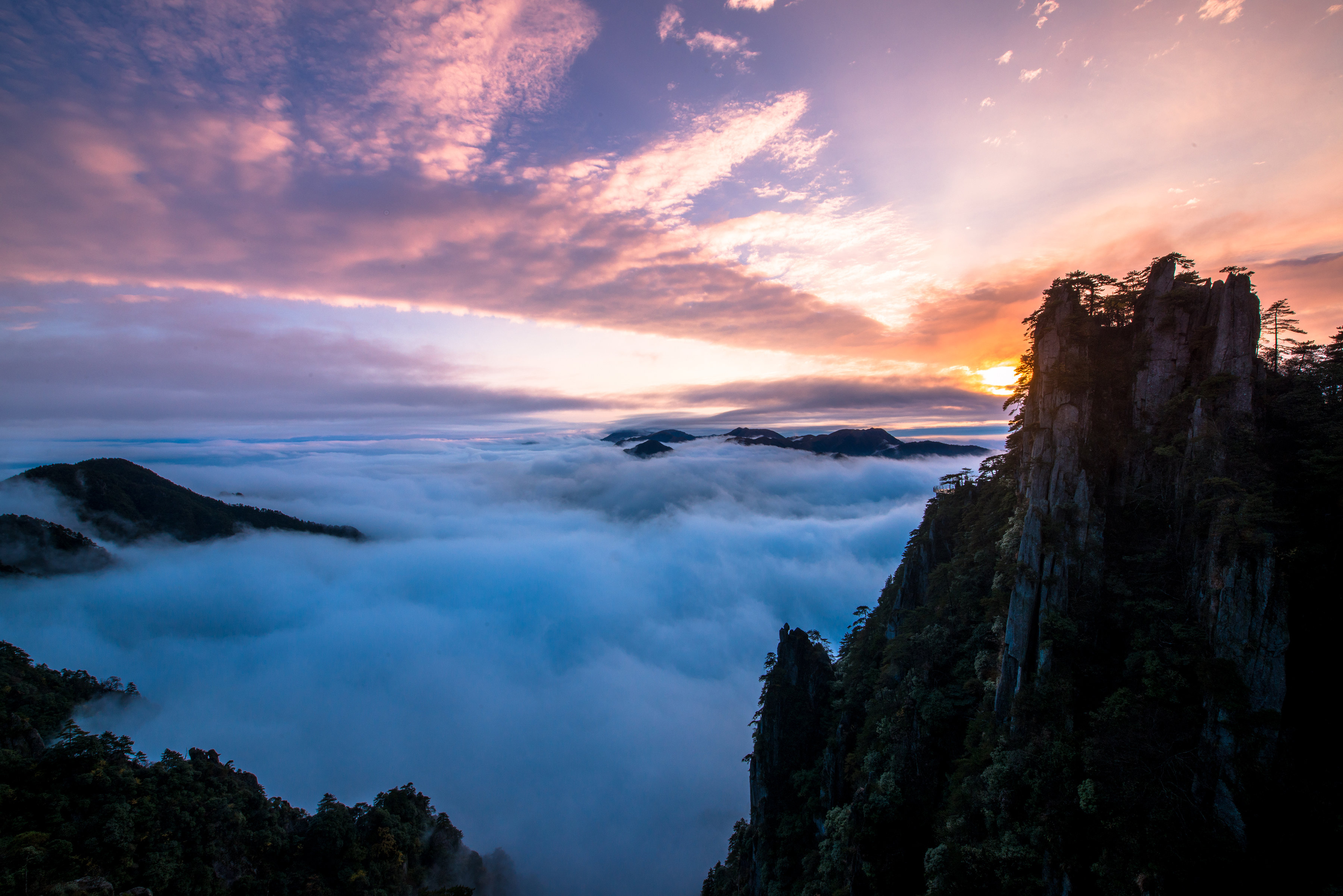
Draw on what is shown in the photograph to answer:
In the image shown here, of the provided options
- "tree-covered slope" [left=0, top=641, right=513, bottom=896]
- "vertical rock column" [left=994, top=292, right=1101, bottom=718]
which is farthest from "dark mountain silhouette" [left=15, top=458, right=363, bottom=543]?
"vertical rock column" [left=994, top=292, right=1101, bottom=718]

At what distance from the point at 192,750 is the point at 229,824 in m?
11.5

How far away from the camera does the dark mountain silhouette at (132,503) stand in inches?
5979

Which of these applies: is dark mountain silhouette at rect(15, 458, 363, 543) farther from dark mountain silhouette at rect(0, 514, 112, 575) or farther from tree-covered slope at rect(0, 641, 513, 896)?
tree-covered slope at rect(0, 641, 513, 896)

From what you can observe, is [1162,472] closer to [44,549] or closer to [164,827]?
[164,827]

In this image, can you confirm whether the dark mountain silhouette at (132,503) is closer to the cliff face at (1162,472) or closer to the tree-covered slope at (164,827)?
the tree-covered slope at (164,827)

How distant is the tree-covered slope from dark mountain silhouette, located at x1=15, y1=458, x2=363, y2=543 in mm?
147306

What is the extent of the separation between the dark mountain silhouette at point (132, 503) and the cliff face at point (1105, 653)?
703ft

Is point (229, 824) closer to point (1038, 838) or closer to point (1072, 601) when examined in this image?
point (1038, 838)

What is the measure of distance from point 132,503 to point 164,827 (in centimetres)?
18774

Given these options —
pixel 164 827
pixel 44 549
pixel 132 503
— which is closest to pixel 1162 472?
pixel 164 827

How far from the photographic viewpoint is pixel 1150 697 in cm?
1970

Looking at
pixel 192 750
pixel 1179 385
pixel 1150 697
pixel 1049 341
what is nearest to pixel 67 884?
pixel 192 750

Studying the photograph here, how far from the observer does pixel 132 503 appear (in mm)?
156000

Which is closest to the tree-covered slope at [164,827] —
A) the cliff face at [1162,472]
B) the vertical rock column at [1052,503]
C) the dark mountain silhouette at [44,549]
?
the vertical rock column at [1052,503]
